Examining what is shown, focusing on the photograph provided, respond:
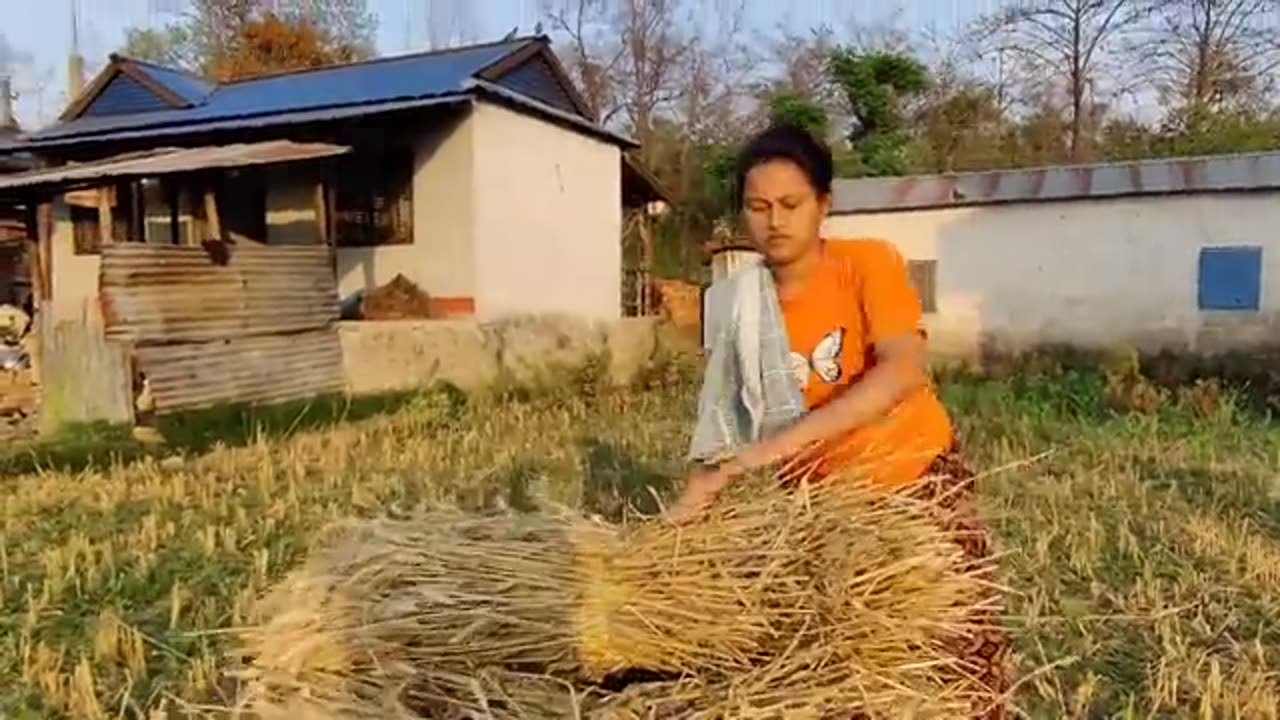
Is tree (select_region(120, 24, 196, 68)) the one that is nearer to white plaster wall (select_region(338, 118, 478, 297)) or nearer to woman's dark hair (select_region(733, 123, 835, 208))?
white plaster wall (select_region(338, 118, 478, 297))

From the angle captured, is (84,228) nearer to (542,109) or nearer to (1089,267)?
(542,109)

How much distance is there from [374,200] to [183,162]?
10.4ft

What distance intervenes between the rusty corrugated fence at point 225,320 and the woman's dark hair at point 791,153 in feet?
31.1

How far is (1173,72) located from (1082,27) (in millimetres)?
2047

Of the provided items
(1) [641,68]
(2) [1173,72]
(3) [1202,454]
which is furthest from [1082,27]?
(3) [1202,454]

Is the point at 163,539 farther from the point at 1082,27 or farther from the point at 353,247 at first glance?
the point at 1082,27

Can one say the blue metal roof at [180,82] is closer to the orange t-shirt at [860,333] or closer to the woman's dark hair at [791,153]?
the woman's dark hair at [791,153]

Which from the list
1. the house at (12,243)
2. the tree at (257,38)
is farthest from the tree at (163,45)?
the house at (12,243)

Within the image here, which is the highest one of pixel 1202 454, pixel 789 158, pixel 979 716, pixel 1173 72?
pixel 1173 72

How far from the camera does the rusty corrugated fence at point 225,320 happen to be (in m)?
10.9

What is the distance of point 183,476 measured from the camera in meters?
8.30

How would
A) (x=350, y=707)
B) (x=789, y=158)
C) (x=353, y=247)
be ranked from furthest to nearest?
(x=353, y=247) < (x=789, y=158) < (x=350, y=707)

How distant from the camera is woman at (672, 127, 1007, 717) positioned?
88.8 inches

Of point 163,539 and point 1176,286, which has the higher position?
point 1176,286
